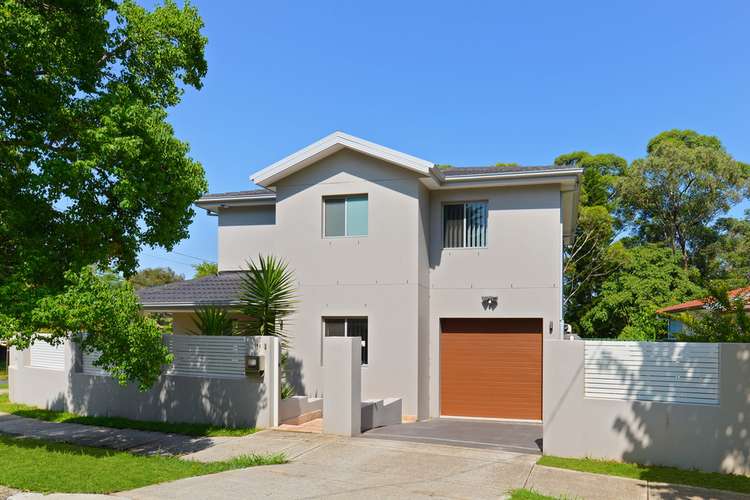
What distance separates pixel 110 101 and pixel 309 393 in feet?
28.6

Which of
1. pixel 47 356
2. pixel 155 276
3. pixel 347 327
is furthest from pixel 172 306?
pixel 155 276

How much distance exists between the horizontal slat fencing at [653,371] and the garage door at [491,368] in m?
5.47

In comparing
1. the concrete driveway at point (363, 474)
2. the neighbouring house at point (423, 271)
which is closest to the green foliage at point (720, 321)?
the concrete driveway at point (363, 474)

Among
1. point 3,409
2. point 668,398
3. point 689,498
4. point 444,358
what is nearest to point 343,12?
point 444,358

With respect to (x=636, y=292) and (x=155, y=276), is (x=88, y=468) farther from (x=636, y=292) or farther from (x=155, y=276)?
(x=155, y=276)

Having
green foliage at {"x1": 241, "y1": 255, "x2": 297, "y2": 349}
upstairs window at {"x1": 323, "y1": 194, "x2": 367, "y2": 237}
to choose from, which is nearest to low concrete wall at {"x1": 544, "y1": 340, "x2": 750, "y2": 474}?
green foliage at {"x1": 241, "y1": 255, "x2": 297, "y2": 349}

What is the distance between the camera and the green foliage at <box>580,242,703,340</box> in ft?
99.9

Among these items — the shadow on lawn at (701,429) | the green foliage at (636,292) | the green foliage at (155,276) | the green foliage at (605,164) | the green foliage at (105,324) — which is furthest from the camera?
the green foliage at (155,276)

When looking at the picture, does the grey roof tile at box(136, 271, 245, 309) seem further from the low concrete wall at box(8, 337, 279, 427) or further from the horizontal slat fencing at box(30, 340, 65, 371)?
the low concrete wall at box(8, 337, 279, 427)

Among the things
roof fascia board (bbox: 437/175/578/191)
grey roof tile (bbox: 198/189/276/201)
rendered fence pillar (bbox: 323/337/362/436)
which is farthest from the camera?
grey roof tile (bbox: 198/189/276/201)

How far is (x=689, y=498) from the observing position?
8.09 metres

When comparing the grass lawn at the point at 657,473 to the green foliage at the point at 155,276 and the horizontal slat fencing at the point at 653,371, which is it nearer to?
the horizontal slat fencing at the point at 653,371

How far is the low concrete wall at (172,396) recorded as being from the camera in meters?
12.9

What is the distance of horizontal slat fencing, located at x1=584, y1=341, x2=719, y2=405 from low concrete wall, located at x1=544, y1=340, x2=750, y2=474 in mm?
116
